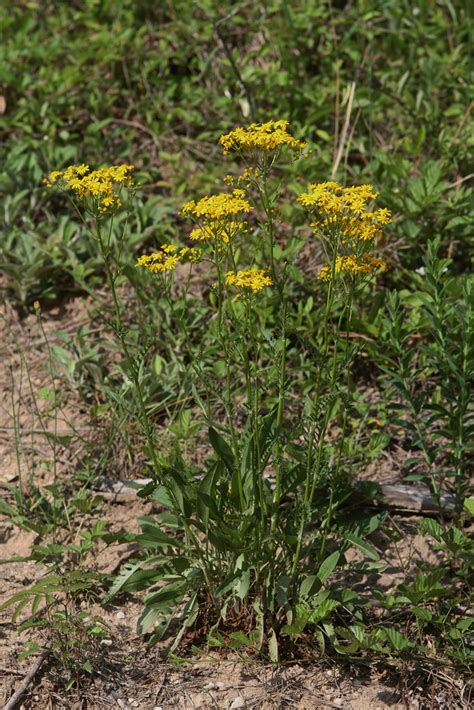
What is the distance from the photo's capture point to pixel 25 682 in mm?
2961

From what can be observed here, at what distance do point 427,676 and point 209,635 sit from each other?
75 cm

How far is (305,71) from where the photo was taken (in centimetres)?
578

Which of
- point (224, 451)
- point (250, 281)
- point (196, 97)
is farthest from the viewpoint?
point (196, 97)

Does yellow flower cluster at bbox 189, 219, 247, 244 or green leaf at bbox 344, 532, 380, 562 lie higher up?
yellow flower cluster at bbox 189, 219, 247, 244

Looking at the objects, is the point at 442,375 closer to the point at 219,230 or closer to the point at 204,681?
the point at 219,230

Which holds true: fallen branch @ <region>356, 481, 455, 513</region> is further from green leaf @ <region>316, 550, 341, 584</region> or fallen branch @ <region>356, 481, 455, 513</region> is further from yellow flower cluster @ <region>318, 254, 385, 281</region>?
yellow flower cluster @ <region>318, 254, 385, 281</region>

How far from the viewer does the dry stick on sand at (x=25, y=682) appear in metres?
2.91

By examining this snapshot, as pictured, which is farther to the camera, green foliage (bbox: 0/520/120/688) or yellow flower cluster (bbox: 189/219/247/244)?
green foliage (bbox: 0/520/120/688)

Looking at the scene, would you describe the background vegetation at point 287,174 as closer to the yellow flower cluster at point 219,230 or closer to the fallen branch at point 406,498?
the fallen branch at point 406,498

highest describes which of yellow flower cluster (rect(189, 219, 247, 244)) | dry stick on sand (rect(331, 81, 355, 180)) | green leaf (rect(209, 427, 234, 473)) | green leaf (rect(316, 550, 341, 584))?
yellow flower cluster (rect(189, 219, 247, 244))

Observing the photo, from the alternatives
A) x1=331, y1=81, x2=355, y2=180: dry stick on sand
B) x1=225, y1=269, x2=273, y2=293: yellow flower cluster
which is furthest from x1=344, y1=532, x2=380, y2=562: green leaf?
x1=331, y1=81, x2=355, y2=180: dry stick on sand

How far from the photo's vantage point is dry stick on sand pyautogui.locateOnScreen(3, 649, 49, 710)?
2.91 m

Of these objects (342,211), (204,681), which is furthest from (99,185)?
(204,681)

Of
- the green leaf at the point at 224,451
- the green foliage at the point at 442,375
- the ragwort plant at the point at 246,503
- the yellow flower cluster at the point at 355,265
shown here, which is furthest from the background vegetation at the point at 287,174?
the yellow flower cluster at the point at 355,265
